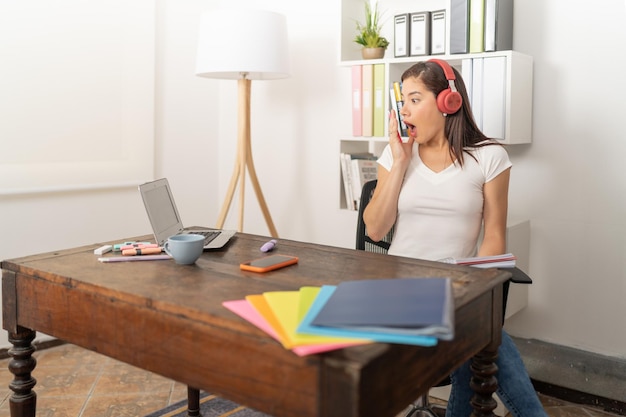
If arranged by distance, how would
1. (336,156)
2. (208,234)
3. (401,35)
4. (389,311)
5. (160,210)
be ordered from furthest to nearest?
(336,156), (401,35), (208,234), (160,210), (389,311)

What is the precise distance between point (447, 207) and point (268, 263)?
737 millimetres

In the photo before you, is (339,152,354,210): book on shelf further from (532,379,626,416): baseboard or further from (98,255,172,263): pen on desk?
(98,255,172,263): pen on desk

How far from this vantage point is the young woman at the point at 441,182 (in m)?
2.18

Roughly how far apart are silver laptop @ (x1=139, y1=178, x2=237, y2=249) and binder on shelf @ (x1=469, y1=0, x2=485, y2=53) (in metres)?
1.28

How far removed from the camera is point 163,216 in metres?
2.01

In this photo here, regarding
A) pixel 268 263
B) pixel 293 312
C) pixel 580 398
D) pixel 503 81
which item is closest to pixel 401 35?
pixel 503 81

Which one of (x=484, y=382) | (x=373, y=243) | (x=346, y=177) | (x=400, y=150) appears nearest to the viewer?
(x=484, y=382)

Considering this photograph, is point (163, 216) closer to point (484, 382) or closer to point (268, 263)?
point (268, 263)

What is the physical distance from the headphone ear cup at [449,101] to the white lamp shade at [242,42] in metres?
1.20

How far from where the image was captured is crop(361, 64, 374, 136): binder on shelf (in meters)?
3.00

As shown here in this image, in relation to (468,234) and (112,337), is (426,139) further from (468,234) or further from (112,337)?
(112,337)

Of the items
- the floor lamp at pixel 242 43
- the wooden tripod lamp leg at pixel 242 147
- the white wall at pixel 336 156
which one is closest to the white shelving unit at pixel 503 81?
the white wall at pixel 336 156

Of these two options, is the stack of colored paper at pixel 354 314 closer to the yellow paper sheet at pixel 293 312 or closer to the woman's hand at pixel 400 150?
the yellow paper sheet at pixel 293 312

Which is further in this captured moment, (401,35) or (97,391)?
(401,35)
